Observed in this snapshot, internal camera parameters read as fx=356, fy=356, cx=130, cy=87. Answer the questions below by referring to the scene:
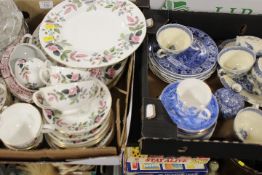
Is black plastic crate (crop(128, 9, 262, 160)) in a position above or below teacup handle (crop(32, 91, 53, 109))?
below

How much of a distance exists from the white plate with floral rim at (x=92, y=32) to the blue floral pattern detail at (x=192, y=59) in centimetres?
10

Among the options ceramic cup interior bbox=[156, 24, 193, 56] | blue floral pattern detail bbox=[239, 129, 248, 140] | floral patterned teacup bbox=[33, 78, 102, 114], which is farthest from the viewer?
ceramic cup interior bbox=[156, 24, 193, 56]

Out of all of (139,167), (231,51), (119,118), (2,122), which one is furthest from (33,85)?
(231,51)

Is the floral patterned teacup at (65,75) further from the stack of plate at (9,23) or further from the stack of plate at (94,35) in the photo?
the stack of plate at (9,23)

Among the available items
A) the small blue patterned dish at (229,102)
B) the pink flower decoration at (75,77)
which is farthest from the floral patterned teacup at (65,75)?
the small blue patterned dish at (229,102)

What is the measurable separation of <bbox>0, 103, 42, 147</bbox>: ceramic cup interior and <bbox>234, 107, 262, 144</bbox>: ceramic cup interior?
47 cm

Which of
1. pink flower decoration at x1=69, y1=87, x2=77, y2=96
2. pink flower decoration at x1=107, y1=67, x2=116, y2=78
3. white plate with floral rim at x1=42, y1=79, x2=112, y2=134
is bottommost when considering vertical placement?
white plate with floral rim at x1=42, y1=79, x2=112, y2=134

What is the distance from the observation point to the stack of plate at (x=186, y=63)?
0.90 metres

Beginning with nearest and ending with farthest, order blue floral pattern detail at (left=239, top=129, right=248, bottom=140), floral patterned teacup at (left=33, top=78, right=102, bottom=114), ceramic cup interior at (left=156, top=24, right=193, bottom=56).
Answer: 1. floral patterned teacup at (left=33, top=78, right=102, bottom=114)
2. blue floral pattern detail at (left=239, top=129, right=248, bottom=140)
3. ceramic cup interior at (left=156, top=24, right=193, bottom=56)

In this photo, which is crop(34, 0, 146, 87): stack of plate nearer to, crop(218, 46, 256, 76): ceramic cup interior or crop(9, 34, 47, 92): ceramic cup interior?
crop(9, 34, 47, 92): ceramic cup interior

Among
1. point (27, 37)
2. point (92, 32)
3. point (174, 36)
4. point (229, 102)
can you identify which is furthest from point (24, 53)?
point (229, 102)

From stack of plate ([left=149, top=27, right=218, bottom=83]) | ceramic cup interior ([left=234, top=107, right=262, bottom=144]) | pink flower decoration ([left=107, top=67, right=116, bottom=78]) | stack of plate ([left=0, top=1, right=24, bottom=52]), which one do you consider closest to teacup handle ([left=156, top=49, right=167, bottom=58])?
stack of plate ([left=149, top=27, right=218, bottom=83])

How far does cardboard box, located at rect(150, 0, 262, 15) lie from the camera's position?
984mm

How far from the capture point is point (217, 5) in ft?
3.25
